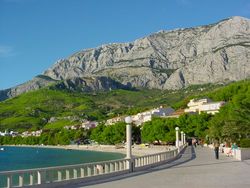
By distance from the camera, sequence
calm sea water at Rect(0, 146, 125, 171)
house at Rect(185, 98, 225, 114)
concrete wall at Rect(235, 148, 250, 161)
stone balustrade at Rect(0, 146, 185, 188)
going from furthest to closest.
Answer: house at Rect(185, 98, 225, 114) < calm sea water at Rect(0, 146, 125, 171) < concrete wall at Rect(235, 148, 250, 161) < stone balustrade at Rect(0, 146, 185, 188)

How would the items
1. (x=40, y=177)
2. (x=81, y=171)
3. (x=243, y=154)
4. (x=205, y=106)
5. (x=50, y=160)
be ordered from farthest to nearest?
(x=205, y=106) → (x=50, y=160) → (x=243, y=154) → (x=81, y=171) → (x=40, y=177)

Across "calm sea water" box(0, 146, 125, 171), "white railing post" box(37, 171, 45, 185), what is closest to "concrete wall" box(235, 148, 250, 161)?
"white railing post" box(37, 171, 45, 185)

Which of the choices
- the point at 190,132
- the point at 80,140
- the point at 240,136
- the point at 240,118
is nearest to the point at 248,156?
the point at 240,118

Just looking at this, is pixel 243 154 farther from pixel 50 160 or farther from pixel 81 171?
pixel 50 160

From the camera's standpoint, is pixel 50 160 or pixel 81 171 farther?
pixel 50 160

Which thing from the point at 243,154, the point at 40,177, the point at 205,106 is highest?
the point at 205,106

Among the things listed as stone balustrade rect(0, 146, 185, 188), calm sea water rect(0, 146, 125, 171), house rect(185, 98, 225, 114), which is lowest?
calm sea water rect(0, 146, 125, 171)

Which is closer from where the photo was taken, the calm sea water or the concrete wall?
the concrete wall

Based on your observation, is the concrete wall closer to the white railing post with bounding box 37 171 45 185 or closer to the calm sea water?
the white railing post with bounding box 37 171 45 185

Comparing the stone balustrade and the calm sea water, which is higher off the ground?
the stone balustrade

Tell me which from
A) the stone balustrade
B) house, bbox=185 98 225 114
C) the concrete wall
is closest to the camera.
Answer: the stone balustrade

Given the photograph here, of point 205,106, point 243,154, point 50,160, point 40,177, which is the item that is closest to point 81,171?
point 40,177

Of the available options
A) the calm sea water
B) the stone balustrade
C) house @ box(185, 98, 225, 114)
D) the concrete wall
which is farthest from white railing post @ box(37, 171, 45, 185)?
→ house @ box(185, 98, 225, 114)

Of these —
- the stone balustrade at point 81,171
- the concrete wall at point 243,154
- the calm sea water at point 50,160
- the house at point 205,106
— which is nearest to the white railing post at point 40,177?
the stone balustrade at point 81,171
